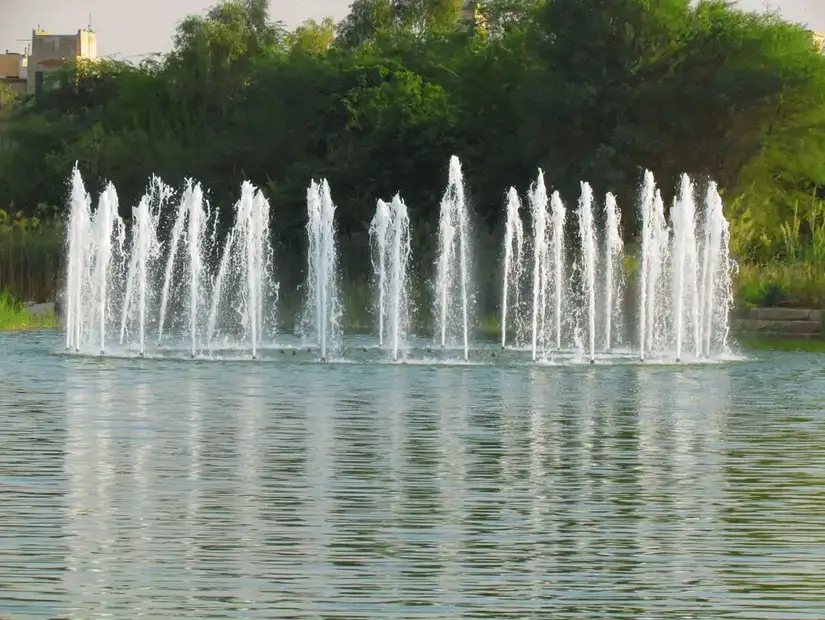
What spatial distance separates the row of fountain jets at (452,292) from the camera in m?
34.4

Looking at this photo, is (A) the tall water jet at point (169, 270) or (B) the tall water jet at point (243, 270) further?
(A) the tall water jet at point (169, 270)

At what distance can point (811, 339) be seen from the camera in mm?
35375

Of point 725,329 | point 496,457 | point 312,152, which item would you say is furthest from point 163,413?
point 312,152

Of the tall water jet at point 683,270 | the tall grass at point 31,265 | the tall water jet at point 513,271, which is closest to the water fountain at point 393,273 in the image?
the tall water jet at point 513,271

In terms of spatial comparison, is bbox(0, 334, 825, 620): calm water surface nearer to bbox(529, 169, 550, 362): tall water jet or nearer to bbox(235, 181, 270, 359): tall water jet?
bbox(529, 169, 550, 362): tall water jet

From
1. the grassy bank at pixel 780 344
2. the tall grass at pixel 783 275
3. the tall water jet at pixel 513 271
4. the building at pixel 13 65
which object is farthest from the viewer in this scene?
the building at pixel 13 65

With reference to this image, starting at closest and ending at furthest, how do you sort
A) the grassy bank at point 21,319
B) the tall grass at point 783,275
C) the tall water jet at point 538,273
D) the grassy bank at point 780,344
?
the tall water jet at point 538,273 < the grassy bank at point 780,344 < the tall grass at point 783,275 < the grassy bank at point 21,319

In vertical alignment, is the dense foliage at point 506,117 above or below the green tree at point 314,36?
below

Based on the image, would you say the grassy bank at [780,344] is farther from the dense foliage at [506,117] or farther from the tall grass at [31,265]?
the tall grass at [31,265]

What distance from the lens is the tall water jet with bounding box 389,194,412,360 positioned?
3230 centimetres

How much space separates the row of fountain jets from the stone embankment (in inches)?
20.8

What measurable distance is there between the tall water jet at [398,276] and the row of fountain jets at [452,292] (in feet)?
0.18

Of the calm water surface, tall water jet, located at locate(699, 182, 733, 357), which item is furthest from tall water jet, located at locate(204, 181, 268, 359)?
the calm water surface

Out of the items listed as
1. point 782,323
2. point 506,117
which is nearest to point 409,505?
point 782,323
